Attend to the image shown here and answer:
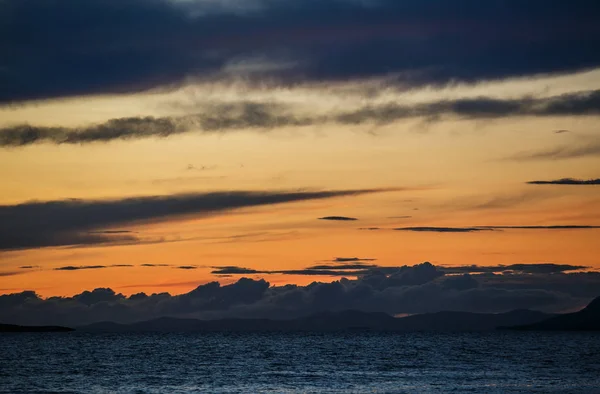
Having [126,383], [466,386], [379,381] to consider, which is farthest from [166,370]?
[466,386]

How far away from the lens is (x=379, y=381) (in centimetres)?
11225

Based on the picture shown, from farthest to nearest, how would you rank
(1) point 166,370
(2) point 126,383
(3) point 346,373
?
(1) point 166,370, (3) point 346,373, (2) point 126,383

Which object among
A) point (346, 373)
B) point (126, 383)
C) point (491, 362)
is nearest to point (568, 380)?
point (346, 373)

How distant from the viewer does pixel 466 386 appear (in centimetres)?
10306

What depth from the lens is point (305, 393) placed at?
96.8 meters

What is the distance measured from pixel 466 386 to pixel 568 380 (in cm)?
1790

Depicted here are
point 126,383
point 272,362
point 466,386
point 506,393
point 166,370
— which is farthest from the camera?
point 272,362

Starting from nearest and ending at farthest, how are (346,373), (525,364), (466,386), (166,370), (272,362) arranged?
(466,386)
(346,373)
(166,370)
(525,364)
(272,362)

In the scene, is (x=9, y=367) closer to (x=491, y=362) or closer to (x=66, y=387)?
(x=66, y=387)

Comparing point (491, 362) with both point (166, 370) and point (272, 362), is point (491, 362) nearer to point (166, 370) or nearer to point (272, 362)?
point (272, 362)

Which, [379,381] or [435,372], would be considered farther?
[435,372]

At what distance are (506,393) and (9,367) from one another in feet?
283

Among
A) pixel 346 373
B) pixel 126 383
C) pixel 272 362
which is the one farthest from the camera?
pixel 272 362

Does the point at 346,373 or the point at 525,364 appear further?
the point at 525,364
